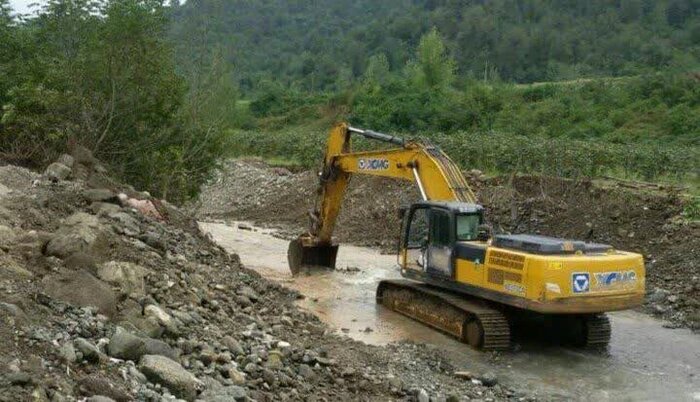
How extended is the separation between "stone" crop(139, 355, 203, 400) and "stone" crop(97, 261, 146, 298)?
1.75m

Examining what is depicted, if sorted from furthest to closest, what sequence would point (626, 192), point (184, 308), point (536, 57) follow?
point (536, 57), point (626, 192), point (184, 308)

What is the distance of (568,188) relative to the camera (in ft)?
70.0

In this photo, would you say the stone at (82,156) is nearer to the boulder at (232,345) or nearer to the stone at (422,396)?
the boulder at (232,345)

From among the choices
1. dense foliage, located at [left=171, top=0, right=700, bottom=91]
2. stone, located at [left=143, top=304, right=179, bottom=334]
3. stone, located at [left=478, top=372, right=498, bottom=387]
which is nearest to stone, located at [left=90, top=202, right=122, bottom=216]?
stone, located at [left=143, top=304, right=179, bottom=334]

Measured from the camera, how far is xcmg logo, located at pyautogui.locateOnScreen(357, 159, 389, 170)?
1561 centimetres

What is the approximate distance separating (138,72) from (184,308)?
29.4ft

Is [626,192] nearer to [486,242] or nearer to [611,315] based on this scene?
[611,315]

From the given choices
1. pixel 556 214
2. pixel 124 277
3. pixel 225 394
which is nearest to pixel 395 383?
pixel 225 394

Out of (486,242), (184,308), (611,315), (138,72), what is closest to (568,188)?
(611,315)

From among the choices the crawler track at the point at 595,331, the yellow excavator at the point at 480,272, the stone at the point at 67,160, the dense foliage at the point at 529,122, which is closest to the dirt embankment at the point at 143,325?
the stone at the point at 67,160

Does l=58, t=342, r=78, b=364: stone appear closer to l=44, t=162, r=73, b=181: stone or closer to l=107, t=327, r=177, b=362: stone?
l=107, t=327, r=177, b=362: stone

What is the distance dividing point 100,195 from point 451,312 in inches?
215

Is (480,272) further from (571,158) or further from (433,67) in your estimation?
(433,67)

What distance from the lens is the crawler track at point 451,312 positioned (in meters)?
11.8
